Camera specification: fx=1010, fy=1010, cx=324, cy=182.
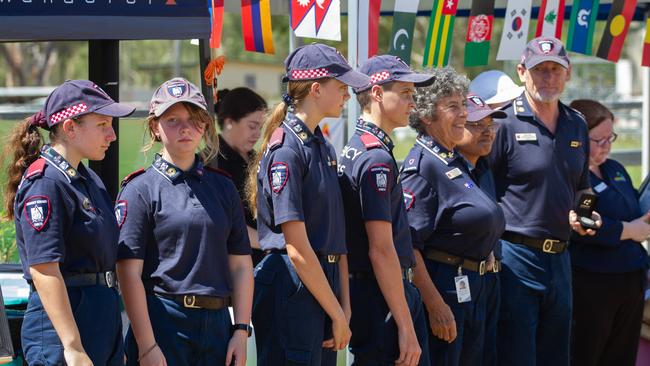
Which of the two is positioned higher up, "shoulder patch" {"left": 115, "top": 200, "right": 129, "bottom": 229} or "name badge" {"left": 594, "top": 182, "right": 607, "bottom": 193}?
"shoulder patch" {"left": 115, "top": 200, "right": 129, "bottom": 229}

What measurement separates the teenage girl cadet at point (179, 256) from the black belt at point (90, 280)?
7 centimetres

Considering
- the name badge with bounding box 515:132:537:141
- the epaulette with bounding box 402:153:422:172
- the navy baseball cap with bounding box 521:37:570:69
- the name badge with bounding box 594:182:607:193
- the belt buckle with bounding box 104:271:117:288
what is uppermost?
the navy baseball cap with bounding box 521:37:570:69

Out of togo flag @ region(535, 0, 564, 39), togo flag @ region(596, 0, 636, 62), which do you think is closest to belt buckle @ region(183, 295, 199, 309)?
Result: togo flag @ region(535, 0, 564, 39)

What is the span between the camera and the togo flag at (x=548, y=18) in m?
6.18

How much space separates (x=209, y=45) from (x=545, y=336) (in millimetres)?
2308

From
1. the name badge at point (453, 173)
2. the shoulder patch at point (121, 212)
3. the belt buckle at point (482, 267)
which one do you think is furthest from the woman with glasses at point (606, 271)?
the shoulder patch at point (121, 212)

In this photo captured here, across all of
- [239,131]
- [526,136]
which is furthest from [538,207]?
[239,131]

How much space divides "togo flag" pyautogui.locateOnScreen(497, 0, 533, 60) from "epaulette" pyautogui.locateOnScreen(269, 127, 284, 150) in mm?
2269

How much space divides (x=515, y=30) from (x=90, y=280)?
10.9ft

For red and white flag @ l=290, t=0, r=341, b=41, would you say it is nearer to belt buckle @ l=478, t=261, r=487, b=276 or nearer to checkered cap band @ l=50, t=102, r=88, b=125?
belt buckle @ l=478, t=261, r=487, b=276

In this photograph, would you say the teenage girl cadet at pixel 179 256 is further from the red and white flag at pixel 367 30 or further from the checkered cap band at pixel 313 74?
the red and white flag at pixel 367 30

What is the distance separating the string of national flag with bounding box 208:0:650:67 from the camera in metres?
5.23

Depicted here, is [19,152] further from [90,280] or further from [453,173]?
[453,173]

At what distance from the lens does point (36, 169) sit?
3.50 meters
